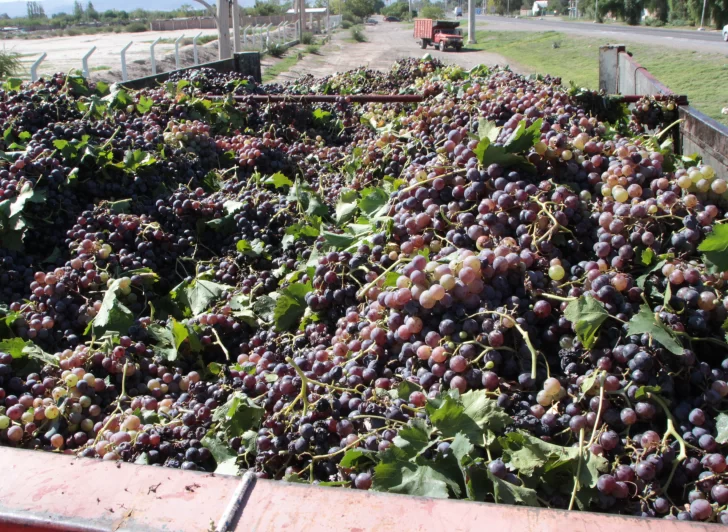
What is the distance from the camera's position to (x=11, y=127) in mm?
4316

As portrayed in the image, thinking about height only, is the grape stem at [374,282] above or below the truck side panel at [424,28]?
below

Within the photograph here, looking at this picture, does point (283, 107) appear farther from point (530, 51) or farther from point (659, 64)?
point (530, 51)

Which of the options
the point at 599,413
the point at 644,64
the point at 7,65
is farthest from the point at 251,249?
the point at 644,64

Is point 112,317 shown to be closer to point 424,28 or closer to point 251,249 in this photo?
point 251,249

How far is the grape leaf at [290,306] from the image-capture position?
2.49m

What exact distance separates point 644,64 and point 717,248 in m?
23.6

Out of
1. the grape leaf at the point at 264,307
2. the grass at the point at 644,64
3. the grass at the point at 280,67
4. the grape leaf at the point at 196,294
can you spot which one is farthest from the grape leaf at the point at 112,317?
the grass at the point at 280,67

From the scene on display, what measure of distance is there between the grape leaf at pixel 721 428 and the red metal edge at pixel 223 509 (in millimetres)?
523

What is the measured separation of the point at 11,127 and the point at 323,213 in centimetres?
→ 270

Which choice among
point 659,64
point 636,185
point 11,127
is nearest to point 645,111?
point 636,185

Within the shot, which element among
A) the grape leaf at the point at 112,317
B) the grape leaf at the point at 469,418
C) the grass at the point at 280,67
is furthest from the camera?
the grass at the point at 280,67

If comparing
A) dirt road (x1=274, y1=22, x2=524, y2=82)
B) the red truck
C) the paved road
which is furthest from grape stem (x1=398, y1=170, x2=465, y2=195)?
the red truck

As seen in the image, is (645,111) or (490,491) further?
(645,111)

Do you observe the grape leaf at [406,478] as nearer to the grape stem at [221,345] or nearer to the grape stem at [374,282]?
the grape stem at [374,282]
